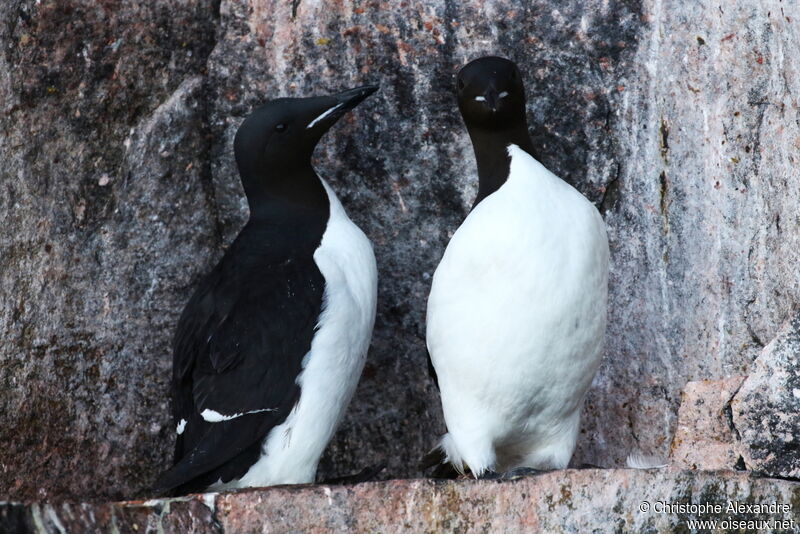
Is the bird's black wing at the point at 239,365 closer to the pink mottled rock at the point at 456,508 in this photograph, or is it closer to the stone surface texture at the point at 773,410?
the pink mottled rock at the point at 456,508

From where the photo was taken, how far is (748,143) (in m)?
3.69

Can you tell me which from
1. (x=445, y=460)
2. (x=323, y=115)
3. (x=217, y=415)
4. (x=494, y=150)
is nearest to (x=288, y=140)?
(x=323, y=115)

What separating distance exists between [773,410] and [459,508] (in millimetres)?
776

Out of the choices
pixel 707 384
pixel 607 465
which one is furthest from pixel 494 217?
pixel 607 465

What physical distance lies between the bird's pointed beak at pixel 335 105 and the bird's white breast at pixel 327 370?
0.37 m

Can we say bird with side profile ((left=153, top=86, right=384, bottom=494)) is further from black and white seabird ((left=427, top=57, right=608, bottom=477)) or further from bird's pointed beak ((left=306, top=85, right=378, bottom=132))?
black and white seabird ((left=427, top=57, right=608, bottom=477))

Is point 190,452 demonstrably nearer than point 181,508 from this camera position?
No

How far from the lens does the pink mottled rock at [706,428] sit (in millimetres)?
3225

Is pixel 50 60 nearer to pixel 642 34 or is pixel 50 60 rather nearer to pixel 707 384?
pixel 642 34

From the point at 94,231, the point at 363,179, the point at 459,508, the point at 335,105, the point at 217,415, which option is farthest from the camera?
the point at 363,179

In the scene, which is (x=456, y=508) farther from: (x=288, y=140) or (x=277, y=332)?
(x=288, y=140)

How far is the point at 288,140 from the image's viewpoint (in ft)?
12.7

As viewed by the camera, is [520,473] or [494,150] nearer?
[520,473]

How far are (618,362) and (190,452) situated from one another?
1.38 metres
